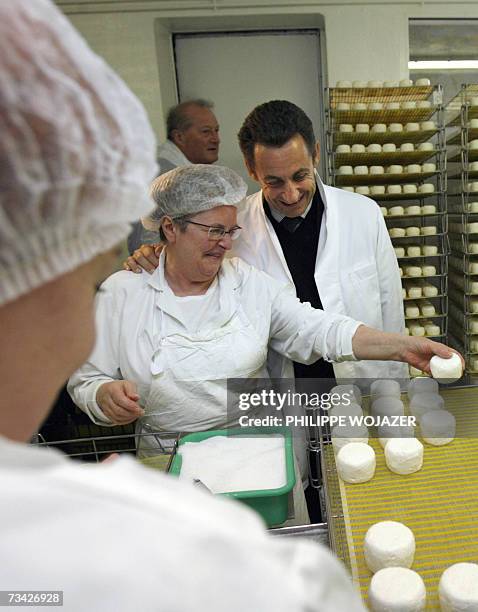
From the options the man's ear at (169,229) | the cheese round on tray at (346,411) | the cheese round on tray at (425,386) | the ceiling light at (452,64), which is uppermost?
the ceiling light at (452,64)

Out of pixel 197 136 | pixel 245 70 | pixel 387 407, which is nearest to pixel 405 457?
pixel 387 407

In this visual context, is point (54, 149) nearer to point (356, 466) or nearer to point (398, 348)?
point (356, 466)

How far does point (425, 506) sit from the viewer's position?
3.00 ft

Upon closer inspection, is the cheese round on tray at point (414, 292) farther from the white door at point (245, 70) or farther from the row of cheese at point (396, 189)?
the white door at point (245, 70)

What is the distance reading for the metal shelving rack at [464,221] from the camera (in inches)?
108

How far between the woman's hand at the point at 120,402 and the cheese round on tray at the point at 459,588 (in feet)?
2.38

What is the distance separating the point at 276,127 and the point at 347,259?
580 mm

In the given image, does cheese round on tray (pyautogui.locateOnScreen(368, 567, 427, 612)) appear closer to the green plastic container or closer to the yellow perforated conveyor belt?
the yellow perforated conveyor belt

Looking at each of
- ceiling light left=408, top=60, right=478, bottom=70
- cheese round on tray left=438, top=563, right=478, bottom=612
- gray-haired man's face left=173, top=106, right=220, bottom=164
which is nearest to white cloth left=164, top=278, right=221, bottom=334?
cheese round on tray left=438, top=563, right=478, bottom=612

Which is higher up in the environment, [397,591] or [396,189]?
[396,189]

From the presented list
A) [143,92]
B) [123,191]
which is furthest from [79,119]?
[143,92]

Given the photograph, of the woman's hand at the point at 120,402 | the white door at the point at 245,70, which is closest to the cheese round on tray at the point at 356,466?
the woman's hand at the point at 120,402

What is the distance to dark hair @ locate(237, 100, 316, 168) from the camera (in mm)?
1540

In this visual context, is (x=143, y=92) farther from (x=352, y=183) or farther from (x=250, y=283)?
(x=250, y=283)
